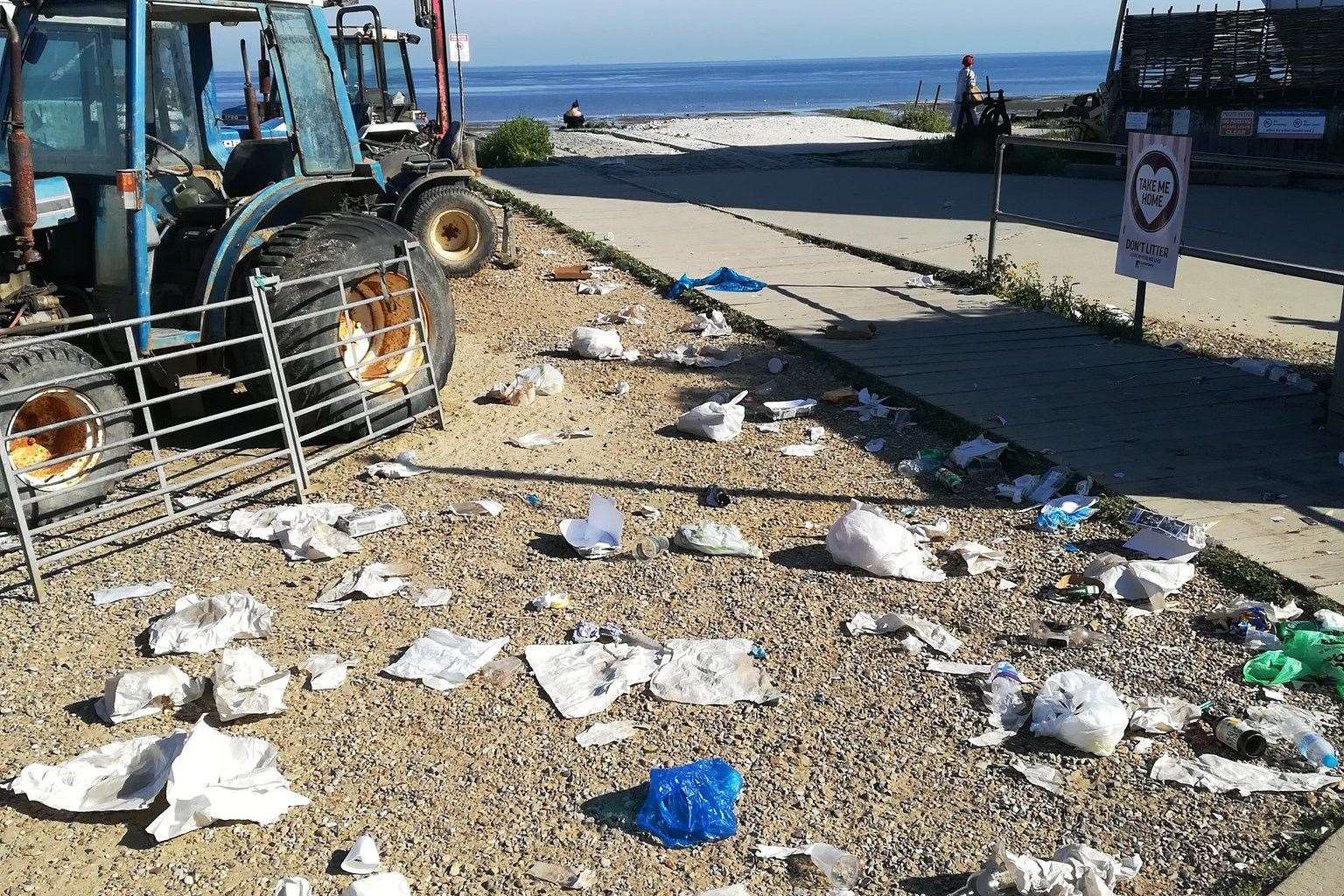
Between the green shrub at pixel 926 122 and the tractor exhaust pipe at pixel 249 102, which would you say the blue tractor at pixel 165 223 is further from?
the green shrub at pixel 926 122

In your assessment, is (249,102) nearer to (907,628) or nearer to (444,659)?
(444,659)

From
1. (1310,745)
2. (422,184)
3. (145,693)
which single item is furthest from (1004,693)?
(422,184)

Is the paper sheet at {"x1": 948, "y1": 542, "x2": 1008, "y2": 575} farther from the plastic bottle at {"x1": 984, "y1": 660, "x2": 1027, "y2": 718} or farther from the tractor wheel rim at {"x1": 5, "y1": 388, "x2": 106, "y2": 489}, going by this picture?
the tractor wheel rim at {"x1": 5, "y1": 388, "x2": 106, "y2": 489}

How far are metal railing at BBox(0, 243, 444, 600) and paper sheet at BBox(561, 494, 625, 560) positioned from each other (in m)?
1.47

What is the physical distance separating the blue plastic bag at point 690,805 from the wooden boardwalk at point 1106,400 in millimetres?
2619

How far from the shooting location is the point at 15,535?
17.6 ft

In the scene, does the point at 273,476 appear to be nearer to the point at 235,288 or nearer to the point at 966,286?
the point at 235,288

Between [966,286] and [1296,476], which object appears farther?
[966,286]

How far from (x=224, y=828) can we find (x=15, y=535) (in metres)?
2.61

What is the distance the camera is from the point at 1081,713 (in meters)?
3.81

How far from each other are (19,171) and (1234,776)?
5.34 metres

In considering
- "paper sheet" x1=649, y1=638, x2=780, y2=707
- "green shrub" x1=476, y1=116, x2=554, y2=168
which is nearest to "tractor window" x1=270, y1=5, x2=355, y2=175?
"paper sheet" x1=649, y1=638, x2=780, y2=707

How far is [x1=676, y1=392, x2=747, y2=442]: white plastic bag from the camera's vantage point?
6.70m

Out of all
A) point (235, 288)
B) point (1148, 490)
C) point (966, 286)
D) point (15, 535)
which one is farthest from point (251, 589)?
point (966, 286)
